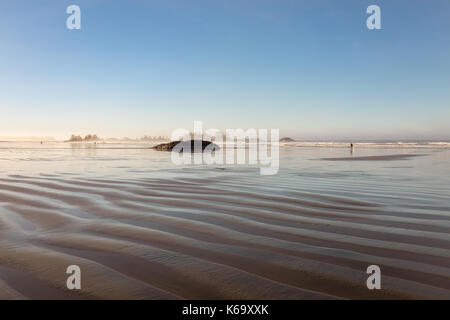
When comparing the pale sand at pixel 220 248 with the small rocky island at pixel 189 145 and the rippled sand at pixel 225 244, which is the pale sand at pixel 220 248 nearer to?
the rippled sand at pixel 225 244

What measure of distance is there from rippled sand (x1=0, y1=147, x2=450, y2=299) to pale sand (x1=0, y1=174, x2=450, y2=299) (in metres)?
0.01

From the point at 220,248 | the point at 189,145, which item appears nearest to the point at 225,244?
the point at 220,248

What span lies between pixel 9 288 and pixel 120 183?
19.7ft

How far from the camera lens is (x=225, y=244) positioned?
355 cm

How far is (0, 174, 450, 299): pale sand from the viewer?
2506mm

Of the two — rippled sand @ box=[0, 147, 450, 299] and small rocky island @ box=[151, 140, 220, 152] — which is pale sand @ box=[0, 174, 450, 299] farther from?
small rocky island @ box=[151, 140, 220, 152]

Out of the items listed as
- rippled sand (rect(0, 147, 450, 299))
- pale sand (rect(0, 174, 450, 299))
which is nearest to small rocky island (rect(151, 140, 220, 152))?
rippled sand (rect(0, 147, 450, 299))

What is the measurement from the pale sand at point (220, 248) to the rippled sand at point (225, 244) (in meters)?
0.01
